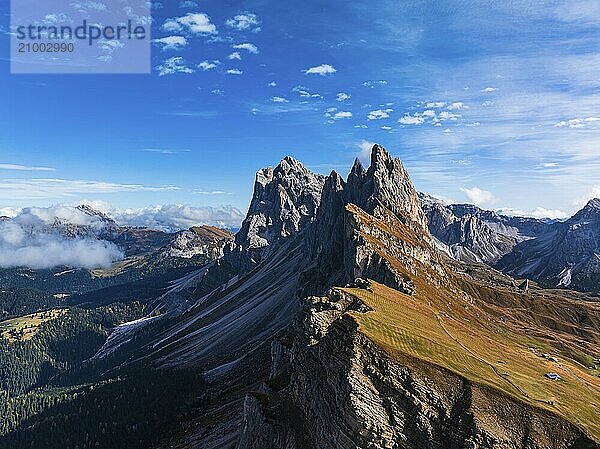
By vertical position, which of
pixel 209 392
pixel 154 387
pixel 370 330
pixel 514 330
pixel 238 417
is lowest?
pixel 154 387

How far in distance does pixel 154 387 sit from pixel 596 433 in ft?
584

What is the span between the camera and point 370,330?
58938 millimetres

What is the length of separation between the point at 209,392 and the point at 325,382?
112205 millimetres

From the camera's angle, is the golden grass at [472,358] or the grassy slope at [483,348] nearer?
the golden grass at [472,358]

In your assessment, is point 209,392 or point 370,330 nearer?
point 370,330

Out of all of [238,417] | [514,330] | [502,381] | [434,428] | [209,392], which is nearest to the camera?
[434,428]

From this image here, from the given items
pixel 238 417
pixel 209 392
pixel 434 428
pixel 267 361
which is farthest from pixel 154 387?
pixel 434 428

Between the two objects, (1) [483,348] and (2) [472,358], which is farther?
(1) [483,348]

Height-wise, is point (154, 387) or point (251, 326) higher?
point (251, 326)

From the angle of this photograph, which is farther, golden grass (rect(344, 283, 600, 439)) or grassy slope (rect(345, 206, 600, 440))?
grassy slope (rect(345, 206, 600, 440))

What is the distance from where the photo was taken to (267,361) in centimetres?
14438

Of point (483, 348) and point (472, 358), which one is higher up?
point (472, 358)

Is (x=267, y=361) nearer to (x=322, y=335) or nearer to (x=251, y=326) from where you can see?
(x=251, y=326)

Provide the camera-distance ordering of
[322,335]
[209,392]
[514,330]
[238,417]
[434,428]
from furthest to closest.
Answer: [209,392] → [514,330] → [238,417] → [322,335] → [434,428]
